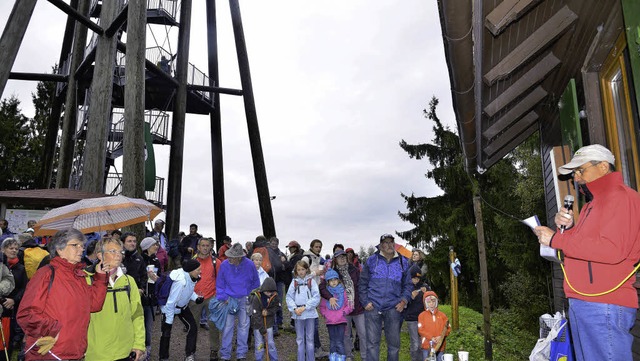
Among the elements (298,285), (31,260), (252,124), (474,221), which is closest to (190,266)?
(298,285)

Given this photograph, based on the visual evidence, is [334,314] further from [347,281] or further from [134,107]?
[134,107]

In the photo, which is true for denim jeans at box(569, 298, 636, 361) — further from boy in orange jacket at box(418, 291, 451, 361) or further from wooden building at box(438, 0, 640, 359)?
boy in orange jacket at box(418, 291, 451, 361)

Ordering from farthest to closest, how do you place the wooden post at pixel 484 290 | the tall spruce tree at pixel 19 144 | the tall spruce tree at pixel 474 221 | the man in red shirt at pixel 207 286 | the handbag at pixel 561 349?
1. the tall spruce tree at pixel 19 144
2. the tall spruce tree at pixel 474 221
3. the wooden post at pixel 484 290
4. the man in red shirt at pixel 207 286
5. the handbag at pixel 561 349

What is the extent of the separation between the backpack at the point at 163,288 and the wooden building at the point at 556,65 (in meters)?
4.90

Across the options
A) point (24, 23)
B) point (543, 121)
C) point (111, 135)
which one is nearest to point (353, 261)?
point (543, 121)

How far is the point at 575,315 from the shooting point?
2920 mm

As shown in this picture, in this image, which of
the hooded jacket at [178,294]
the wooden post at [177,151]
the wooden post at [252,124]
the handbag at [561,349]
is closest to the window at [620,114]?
the handbag at [561,349]

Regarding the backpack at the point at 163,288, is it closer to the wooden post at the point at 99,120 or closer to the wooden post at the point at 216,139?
the wooden post at the point at 99,120

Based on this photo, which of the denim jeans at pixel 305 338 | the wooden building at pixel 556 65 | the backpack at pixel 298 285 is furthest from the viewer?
the backpack at pixel 298 285

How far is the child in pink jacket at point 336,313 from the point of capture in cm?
733

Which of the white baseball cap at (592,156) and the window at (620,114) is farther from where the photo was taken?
the window at (620,114)

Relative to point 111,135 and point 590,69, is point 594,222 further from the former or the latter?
point 111,135

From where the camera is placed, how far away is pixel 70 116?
14.5 m

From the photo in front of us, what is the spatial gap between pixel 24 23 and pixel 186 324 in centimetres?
662
